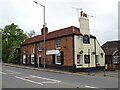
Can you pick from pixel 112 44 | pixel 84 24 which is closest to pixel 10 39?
pixel 112 44

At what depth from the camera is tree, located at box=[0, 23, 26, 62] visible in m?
46.6

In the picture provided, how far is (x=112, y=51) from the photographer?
31.4 m

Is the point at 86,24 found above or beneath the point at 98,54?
above

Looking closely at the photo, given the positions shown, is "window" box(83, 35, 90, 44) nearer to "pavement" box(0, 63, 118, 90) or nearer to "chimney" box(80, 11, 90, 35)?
"chimney" box(80, 11, 90, 35)

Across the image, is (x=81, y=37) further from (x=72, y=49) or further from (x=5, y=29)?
(x=5, y=29)

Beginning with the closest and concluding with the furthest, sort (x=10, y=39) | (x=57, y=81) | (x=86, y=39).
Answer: (x=57, y=81) < (x=86, y=39) < (x=10, y=39)

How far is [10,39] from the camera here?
49312 millimetres

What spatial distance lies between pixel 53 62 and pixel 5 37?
96.9 feet

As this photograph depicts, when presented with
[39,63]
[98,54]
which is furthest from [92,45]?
[39,63]

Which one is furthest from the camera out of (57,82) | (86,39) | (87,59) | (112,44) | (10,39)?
(10,39)

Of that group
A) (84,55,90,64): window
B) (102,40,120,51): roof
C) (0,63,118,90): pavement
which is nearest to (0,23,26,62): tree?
(102,40,120,51): roof

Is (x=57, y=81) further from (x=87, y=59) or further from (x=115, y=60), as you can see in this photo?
(x=115, y=60)

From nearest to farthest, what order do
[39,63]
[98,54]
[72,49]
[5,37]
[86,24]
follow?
[72,49]
[86,24]
[98,54]
[39,63]
[5,37]

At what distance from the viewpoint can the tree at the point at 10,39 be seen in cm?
4661
